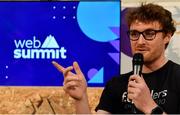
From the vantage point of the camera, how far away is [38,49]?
7.70 ft

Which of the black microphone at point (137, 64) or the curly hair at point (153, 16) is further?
the curly hair at point (153, 16)

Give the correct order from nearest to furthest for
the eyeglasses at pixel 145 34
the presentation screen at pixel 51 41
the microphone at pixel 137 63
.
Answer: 1. the microphone at pixel 137 63
2. the eyeglasses at pixel 145 34
3. the presentation screen at pixel 51 41

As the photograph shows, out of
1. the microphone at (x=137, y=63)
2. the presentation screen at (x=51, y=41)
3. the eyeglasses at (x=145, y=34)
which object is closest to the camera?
the microphone at (x=137, y=63)

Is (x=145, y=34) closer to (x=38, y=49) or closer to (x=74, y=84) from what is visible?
(x=74, y=84)

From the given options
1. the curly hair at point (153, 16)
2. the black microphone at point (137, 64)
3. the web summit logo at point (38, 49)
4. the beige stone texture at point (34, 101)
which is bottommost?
the beige stone texture at point (34, 101)

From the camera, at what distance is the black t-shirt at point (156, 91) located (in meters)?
1.37

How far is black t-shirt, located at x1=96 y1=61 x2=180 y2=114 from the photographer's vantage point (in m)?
1.37

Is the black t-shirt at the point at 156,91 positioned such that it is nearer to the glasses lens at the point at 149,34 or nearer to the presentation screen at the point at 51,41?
the glasses lens at the point at 149,34

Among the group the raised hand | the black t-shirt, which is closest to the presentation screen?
the black t-shirt

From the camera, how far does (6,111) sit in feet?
7.79

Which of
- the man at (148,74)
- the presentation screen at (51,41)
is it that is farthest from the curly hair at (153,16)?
the presentation screen at (51,41)

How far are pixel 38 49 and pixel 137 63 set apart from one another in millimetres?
1163

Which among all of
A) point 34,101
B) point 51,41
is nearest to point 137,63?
point 51,41

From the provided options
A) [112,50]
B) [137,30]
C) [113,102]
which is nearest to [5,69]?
[112,50]
